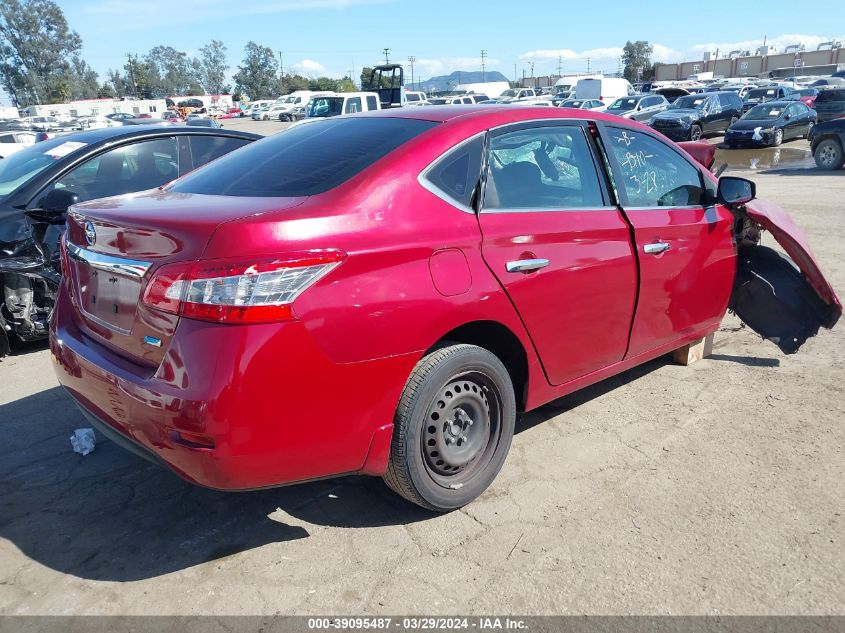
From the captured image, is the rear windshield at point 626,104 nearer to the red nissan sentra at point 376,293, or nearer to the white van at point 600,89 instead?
the white van at point 600,89

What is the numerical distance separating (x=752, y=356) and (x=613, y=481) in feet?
7.50

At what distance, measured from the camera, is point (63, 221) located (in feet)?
17.5

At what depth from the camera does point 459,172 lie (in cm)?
307

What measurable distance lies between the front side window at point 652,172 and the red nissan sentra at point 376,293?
0.02m

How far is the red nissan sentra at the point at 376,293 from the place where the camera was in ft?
7.95

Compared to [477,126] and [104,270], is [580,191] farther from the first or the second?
[104,270]

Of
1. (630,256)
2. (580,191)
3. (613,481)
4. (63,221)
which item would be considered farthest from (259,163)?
(63,221)

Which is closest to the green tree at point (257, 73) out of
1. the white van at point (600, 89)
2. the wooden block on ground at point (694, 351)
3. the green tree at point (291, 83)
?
the green tree at point (291, 83)

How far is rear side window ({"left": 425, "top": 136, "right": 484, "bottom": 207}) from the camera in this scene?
2.98m

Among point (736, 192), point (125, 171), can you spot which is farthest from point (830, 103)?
point (125, 171)

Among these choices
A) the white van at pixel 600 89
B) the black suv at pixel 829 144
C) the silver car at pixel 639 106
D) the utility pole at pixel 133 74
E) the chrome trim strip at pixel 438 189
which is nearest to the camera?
the chrome trim strip at pixel 438 189

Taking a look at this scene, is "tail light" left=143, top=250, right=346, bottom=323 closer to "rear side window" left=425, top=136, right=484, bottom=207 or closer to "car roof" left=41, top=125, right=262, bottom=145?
"rear side window" left=425, top=136, right=484, bottom=207

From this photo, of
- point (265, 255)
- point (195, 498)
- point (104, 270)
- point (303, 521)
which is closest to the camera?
point (265, 255)

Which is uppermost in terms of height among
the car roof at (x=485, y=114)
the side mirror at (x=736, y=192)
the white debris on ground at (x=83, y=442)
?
the car roof at (x=485, y=114)
